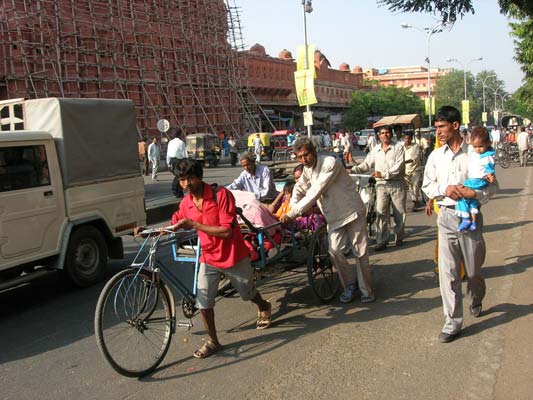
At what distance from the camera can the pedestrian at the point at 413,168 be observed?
36.9ft

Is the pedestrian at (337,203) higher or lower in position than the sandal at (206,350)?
higher

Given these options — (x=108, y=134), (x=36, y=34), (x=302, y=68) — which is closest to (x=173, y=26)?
(x=36, y=34)

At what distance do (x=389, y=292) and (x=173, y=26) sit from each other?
36811mm

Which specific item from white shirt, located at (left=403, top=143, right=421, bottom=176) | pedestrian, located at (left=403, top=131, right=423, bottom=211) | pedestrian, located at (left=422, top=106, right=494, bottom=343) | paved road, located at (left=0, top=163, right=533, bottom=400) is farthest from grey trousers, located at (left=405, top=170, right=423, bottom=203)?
pedestrian, located at (left=422, top=106, right=494, bottom=343)

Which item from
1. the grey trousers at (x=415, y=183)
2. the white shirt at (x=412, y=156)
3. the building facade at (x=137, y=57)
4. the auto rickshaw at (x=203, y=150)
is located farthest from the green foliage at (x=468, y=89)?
the white shirt at (x=412, y=156)

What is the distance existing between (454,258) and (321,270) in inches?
63.9

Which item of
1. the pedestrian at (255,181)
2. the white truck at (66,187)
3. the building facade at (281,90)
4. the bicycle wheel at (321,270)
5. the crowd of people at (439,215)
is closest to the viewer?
the crowd of people at (439,215)

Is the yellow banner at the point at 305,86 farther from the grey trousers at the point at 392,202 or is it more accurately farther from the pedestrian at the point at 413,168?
Result: the grey trousers at the point at 392,202

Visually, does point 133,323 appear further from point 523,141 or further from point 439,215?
point 523,141

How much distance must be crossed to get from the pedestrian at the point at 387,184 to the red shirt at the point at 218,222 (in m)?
4.21

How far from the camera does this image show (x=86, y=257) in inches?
280

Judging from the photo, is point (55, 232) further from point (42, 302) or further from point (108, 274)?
point (108, 274)

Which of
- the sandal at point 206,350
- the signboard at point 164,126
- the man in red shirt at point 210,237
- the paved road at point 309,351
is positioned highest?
the signboard at point 164,126

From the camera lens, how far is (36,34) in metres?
28.0
